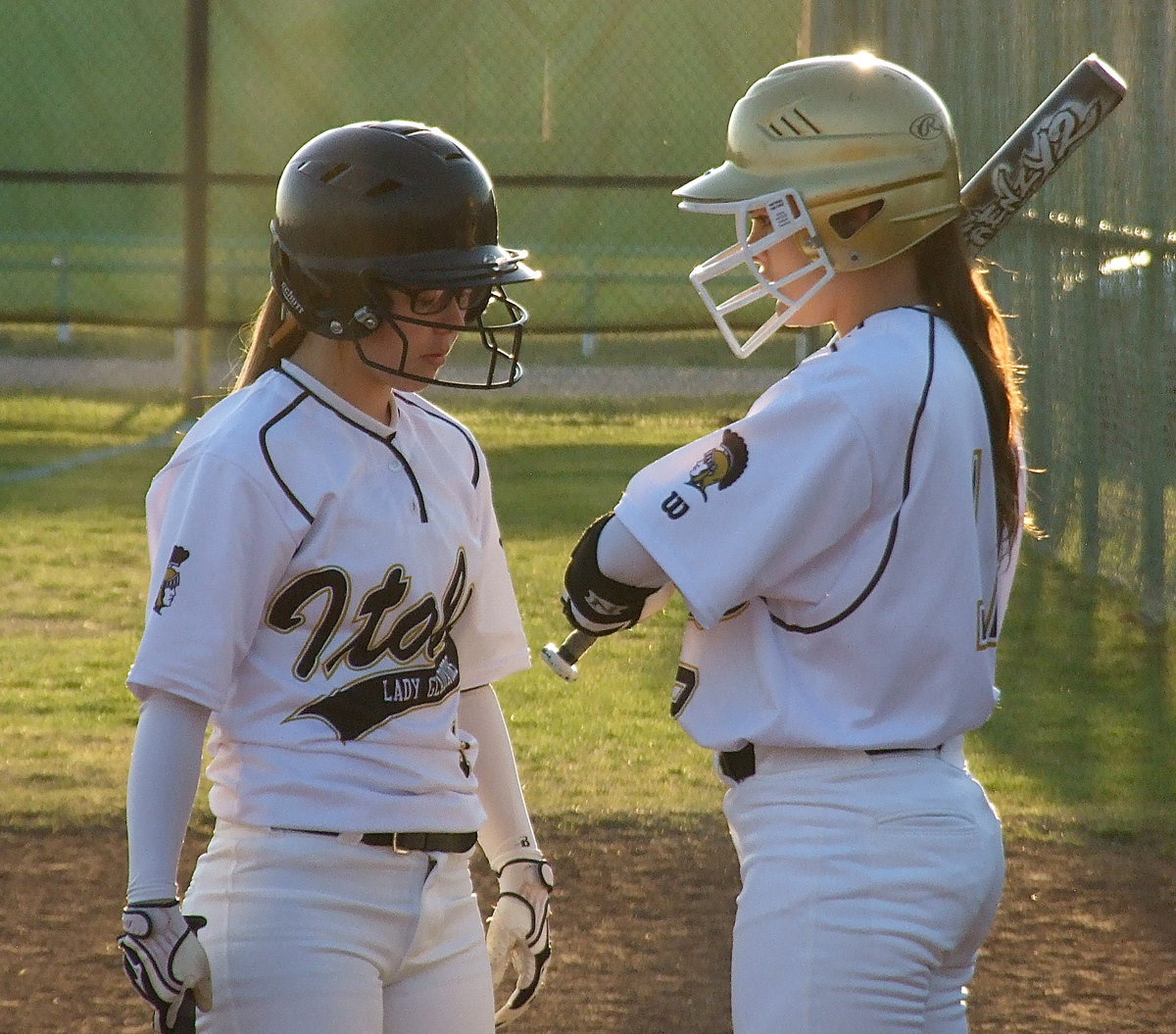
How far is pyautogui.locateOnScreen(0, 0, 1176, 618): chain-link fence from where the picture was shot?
27.3 ft

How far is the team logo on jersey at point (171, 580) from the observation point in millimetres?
2234

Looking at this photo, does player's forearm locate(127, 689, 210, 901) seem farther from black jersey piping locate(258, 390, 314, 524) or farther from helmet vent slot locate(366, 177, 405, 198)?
helmet vent slot locate(366, 177, 405, 198)

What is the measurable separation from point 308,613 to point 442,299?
48cm

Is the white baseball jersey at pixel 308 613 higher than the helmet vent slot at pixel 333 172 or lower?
lower

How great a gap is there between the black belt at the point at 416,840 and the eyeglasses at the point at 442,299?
70 cm

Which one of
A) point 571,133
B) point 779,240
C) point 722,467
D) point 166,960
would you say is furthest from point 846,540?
point 571,133

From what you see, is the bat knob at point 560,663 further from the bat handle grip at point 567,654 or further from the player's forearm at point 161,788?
the player's forearm at point 161,788

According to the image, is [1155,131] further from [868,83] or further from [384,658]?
[384,658]

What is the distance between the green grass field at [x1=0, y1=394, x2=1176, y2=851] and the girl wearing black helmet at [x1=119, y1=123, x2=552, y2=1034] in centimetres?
304

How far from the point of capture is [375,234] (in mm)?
2426

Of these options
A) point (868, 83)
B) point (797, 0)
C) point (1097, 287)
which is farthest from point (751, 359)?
point (868, 83)

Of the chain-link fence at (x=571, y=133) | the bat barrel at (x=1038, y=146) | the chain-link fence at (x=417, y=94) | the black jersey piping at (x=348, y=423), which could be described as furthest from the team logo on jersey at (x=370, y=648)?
the chain-link fence at (x=417, y=94)

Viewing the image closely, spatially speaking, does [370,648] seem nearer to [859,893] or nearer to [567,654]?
[567,654]

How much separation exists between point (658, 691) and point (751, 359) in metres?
8.44
